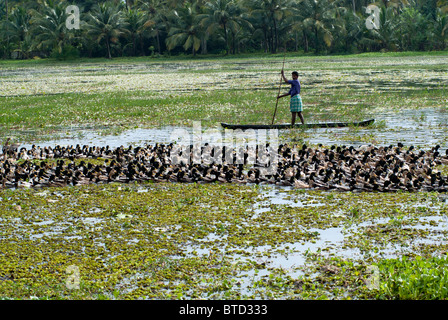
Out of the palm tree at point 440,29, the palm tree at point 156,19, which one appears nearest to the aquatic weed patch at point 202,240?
the palm tree at point 440,29

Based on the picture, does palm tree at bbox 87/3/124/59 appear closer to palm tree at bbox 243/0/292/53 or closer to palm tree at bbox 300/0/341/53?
palm tree at bbox 243/0/292/53

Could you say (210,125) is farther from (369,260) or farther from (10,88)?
(10,88)

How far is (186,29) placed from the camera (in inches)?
3137

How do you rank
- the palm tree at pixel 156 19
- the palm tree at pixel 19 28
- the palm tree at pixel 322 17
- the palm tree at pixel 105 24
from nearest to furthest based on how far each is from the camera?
the palm tree at pixel 322 17 < the palm tree at pixel 105 24 < the palm tree at pixel 156 19 < the palm tree at pixel 19 28

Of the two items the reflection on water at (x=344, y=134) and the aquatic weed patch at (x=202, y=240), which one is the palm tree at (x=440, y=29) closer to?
the reflection on water at (x=344, y=134)

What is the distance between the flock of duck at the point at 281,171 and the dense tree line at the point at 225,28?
58826 mm

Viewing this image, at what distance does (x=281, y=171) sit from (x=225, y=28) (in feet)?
224

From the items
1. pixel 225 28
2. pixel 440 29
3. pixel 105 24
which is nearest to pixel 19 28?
pixel 105 24

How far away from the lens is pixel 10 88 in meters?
38.9

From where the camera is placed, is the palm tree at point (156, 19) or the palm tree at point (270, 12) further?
the palm tree at point (156, 19)

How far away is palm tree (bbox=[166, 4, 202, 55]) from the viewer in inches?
3063

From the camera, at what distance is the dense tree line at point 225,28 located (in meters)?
72.7
